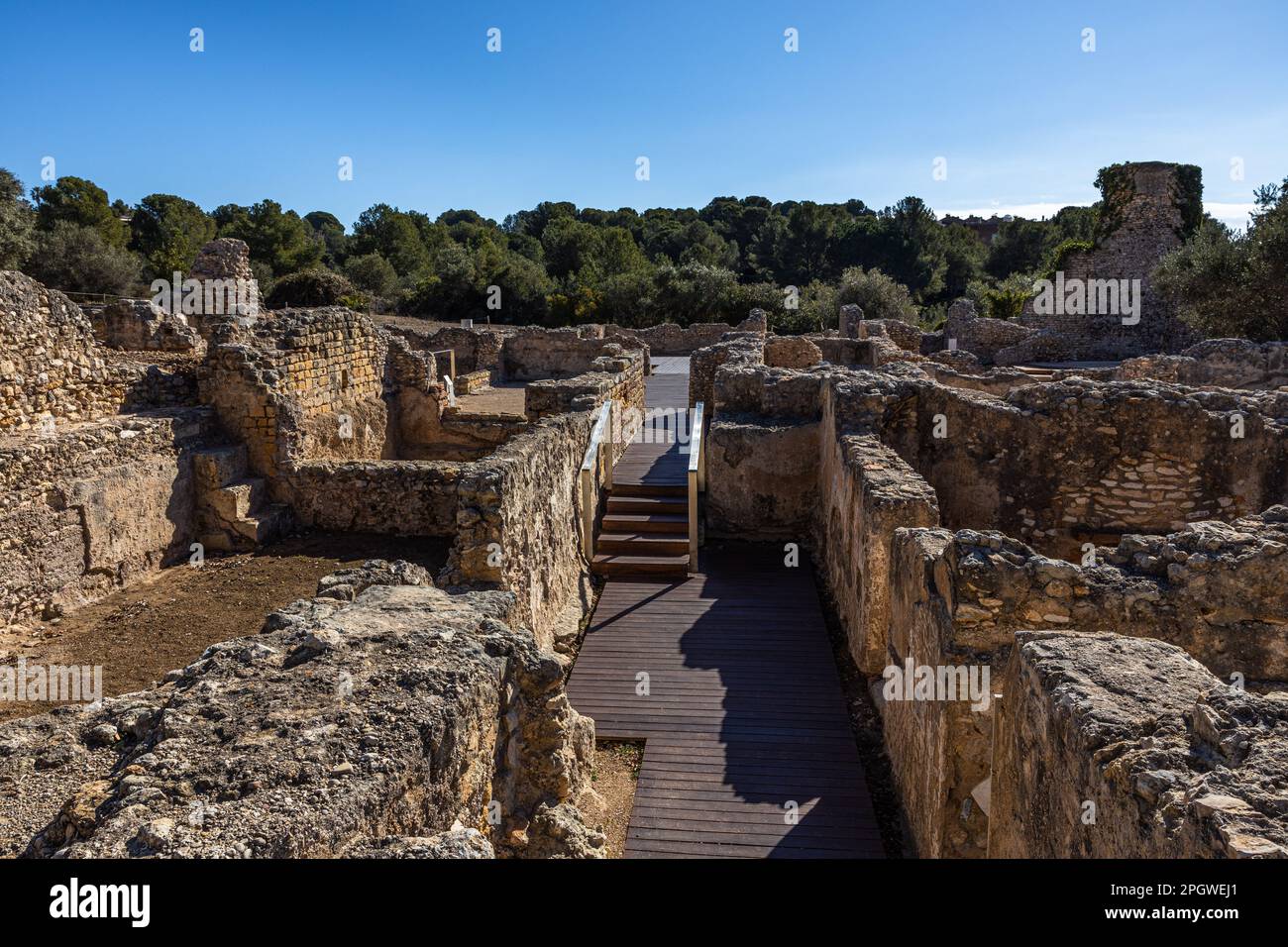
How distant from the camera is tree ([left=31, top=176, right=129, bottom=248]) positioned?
1374 inches

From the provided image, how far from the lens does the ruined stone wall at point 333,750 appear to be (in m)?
2.37

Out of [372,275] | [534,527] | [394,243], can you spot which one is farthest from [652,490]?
Result: [394,243]

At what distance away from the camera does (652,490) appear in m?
10.6

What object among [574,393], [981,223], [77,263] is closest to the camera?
[574,393]

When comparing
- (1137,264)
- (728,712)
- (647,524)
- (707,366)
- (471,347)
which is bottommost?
(728,712)

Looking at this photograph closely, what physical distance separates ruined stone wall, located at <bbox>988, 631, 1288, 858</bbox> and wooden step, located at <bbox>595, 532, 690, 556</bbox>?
6.18 metres

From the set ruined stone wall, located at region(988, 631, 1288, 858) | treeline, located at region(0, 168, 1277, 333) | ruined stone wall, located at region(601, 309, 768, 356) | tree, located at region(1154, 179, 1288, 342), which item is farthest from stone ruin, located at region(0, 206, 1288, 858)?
treeline, located at region(0, 168, 1277, 333)

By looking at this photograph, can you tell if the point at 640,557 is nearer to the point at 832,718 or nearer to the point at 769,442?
the point at 769,442

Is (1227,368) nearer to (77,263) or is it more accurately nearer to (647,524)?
(647,524)

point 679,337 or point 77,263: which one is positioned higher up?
point 77,263

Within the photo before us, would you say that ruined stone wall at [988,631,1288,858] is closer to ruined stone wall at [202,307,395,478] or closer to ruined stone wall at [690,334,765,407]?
ruined stone wall at [202,307,395,478]

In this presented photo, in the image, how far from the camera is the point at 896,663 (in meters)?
5.95

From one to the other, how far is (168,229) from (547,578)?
129 ft

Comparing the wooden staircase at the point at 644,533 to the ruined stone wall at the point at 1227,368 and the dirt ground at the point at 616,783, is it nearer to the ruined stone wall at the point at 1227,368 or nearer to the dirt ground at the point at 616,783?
the dirt ground at the point at 616,783
